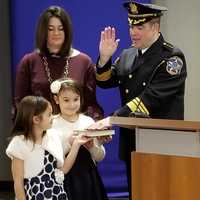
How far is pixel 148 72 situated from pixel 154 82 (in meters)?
0.06

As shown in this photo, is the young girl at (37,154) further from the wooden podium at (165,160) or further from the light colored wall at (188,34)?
the light colored wall at (188,34)

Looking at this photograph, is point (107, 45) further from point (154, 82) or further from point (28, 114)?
point (28, 114)

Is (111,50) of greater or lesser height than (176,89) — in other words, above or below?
above

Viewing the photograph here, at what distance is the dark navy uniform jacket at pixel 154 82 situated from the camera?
8.04 ft

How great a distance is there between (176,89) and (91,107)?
0.54m

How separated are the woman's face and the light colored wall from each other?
4.31 ft

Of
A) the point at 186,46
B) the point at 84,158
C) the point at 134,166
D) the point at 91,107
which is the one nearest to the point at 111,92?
the point at 186,46

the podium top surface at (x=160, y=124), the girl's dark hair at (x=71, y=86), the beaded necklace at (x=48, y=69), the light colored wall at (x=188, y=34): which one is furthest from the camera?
the light colored wall at (x=188, y=34)

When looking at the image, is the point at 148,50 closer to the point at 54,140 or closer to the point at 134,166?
the point at 54,140

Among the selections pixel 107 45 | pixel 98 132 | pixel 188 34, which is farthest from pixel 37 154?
pixel 188 34

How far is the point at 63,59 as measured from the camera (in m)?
2.81

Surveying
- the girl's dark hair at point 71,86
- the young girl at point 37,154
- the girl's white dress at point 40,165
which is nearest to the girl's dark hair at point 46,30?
the girl's dark hair at point 71,86

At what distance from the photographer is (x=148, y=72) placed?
251 centimetres

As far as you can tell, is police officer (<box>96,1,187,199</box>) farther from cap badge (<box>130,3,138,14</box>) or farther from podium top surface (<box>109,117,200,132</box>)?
podium top surface (<box>109,117,200,132</box>)
